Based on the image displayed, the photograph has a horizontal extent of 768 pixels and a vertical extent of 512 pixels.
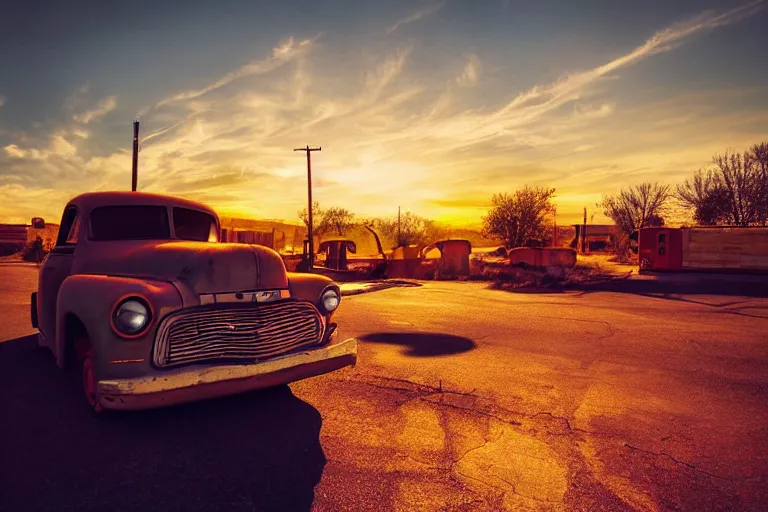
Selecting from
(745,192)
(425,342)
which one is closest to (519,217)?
(745,192)

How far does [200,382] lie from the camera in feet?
8.18

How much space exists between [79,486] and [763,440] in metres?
4.11

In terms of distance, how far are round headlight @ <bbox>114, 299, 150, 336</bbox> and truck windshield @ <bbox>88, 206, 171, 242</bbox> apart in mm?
1501

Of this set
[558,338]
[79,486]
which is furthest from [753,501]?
[558,338]

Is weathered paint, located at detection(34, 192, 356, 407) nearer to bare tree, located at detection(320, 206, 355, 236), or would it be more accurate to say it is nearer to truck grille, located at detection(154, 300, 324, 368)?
truck grille, located at detection(154, 300, 324, 368)

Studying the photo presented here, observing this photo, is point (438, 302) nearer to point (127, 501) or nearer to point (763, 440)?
point (763, 440)

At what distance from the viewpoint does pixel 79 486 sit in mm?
2236

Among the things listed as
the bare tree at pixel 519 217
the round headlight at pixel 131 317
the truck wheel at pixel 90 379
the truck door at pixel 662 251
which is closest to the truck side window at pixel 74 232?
the truck wheel at pixel 90 379

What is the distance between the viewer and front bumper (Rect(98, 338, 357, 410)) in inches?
93.7

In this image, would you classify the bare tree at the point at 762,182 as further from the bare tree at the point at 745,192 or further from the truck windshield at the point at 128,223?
the truck windshield at the point at 128,223

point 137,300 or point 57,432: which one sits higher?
point 137,300

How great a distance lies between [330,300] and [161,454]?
1453 mm

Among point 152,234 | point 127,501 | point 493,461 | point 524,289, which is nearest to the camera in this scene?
point 127,501

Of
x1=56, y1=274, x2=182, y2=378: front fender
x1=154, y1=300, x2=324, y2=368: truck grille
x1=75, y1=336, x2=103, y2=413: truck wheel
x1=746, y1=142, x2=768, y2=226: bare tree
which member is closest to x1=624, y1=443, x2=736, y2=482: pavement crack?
x1=154, y1=300, x2=324, y2=368: truck grille
